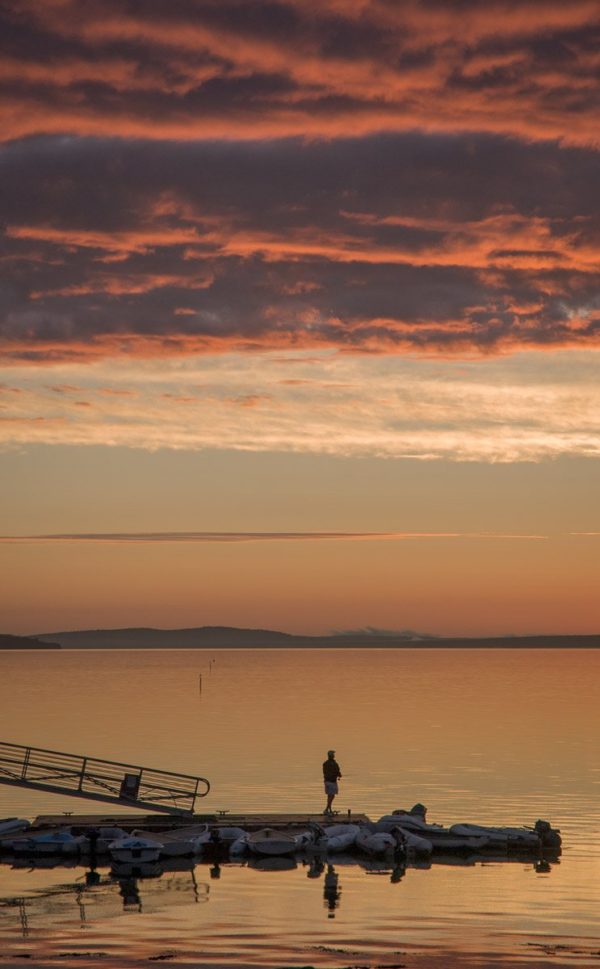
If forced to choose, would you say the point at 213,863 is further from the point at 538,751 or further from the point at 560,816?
the point at 538,751

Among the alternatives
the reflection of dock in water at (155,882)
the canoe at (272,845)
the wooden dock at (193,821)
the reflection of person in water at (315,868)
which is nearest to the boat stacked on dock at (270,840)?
the canoe at (272,845)

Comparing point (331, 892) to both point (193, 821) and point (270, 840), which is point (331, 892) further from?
point (193, 821)

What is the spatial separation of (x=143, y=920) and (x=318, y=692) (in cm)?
14391

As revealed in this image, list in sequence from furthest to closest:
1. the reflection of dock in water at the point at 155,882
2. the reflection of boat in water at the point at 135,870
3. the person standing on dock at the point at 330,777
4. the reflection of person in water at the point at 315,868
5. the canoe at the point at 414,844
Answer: the person standing on dock at the point at 330,777 < the canoe at the point at 414,844 < the reflection of boat in water at the point at 135,870 < the reflection of person in water at the point at 315,868 < the reflection of dock in water at the point at 155,882

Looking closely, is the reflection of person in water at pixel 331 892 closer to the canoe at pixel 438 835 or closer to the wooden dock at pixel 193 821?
the canoe at pixel 438 835

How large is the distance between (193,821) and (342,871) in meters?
7.73

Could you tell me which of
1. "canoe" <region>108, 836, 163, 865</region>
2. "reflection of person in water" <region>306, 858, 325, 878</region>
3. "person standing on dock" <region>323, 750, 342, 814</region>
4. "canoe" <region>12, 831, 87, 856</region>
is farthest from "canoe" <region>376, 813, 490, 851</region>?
"canoe" <region>12, 831, 87, 856</region>

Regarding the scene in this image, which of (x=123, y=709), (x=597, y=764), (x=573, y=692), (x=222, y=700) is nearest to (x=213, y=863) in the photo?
(x=597, y=764)

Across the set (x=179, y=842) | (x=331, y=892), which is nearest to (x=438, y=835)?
(x=331, y=892)

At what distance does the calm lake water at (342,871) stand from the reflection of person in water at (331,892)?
13cm

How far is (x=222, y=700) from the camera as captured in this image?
160 meters

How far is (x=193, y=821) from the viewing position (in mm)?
52219

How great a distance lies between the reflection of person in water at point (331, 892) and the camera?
131ft

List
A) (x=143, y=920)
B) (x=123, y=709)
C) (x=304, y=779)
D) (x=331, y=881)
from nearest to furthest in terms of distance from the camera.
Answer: (x=143, y=920)
(x=331, y=881)
(x=304, y=779)
(x=123, y=709)
